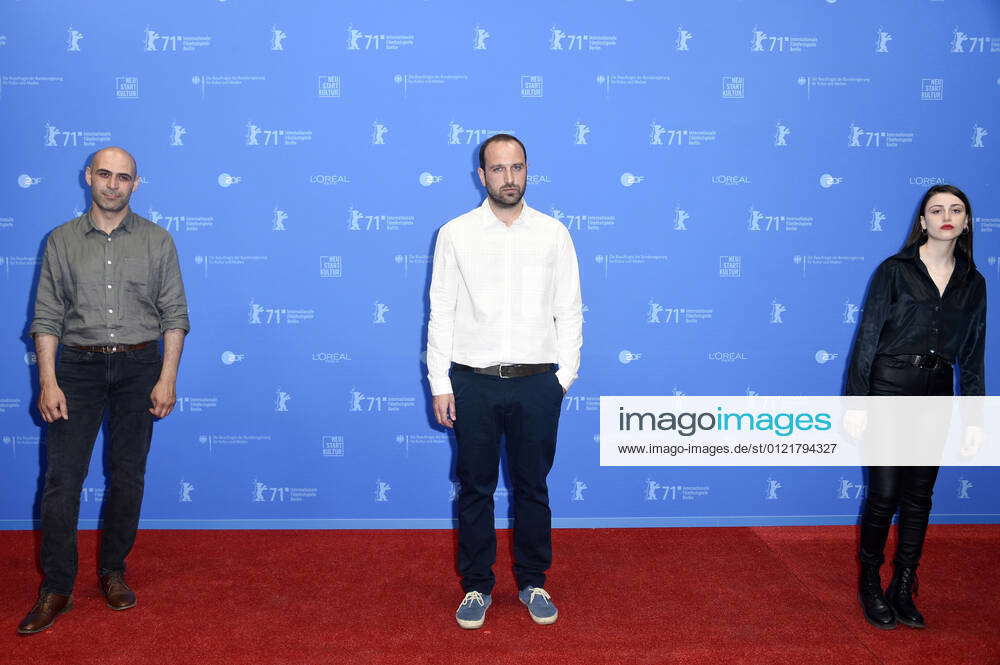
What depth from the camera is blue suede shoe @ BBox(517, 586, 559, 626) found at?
273cm

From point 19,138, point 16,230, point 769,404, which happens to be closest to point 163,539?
point 16,230

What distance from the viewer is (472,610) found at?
8.95 ft

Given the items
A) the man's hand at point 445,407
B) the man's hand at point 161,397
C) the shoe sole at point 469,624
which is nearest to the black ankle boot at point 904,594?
the shoe sole at point 469,624

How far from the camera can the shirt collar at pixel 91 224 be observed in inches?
111

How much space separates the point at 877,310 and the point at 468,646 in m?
1.88

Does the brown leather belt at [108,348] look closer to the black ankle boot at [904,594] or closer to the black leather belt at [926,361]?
the black leather belt at [926,361]

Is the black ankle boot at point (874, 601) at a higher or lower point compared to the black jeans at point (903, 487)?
lower

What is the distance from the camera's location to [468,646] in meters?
2.59

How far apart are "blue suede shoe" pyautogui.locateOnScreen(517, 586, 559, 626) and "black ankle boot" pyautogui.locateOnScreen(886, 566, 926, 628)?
1236mm

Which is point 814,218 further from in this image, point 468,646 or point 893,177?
point 468,646

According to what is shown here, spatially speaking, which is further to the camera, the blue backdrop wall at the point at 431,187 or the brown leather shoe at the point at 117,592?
the blue backdrop wall at the point at 431,187

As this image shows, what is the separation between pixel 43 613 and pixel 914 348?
3190mm

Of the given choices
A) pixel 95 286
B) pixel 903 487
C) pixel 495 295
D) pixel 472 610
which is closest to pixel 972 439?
pixel 903 487

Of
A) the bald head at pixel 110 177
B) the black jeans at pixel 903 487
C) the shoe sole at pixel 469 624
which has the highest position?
the bald head at pixel 110 177
